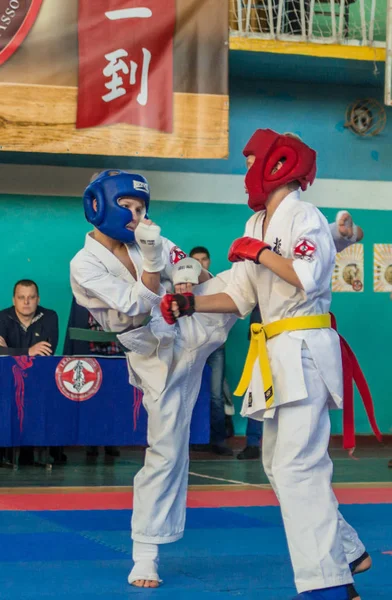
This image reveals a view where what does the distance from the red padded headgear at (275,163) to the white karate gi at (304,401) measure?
0.08 m

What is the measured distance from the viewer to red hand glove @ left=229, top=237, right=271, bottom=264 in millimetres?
3482

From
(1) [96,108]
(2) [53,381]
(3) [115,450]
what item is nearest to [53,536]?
(2) [53,381]

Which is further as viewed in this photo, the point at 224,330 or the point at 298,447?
the point at 224,330

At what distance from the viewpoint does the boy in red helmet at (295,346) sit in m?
3.43

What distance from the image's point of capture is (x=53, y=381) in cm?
751

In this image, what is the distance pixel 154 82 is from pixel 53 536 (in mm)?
4862

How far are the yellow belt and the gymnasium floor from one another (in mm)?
802

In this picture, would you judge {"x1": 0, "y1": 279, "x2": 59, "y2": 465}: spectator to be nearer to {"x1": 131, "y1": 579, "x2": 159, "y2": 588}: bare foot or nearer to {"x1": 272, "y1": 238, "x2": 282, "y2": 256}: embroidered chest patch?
{"x1": 131, "y1": 579, "x2": 159, "y2": 588}: bare foot

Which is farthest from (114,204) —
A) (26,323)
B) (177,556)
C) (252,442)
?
(252,442)

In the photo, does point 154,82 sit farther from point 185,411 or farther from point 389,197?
point 185,411

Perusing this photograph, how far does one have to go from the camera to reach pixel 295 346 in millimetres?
3562

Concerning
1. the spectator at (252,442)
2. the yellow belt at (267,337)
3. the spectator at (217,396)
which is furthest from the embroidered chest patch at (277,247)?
the spectator at (217,396)

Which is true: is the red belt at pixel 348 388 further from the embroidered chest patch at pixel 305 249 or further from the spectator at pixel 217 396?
the spectator at pixel 217 396

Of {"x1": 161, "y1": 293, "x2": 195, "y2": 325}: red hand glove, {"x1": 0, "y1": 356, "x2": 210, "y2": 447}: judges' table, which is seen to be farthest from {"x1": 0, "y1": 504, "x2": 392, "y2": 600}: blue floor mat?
{"x1": 0, "y1": 356, "x2": 210, "y2": 447}: judges' table
